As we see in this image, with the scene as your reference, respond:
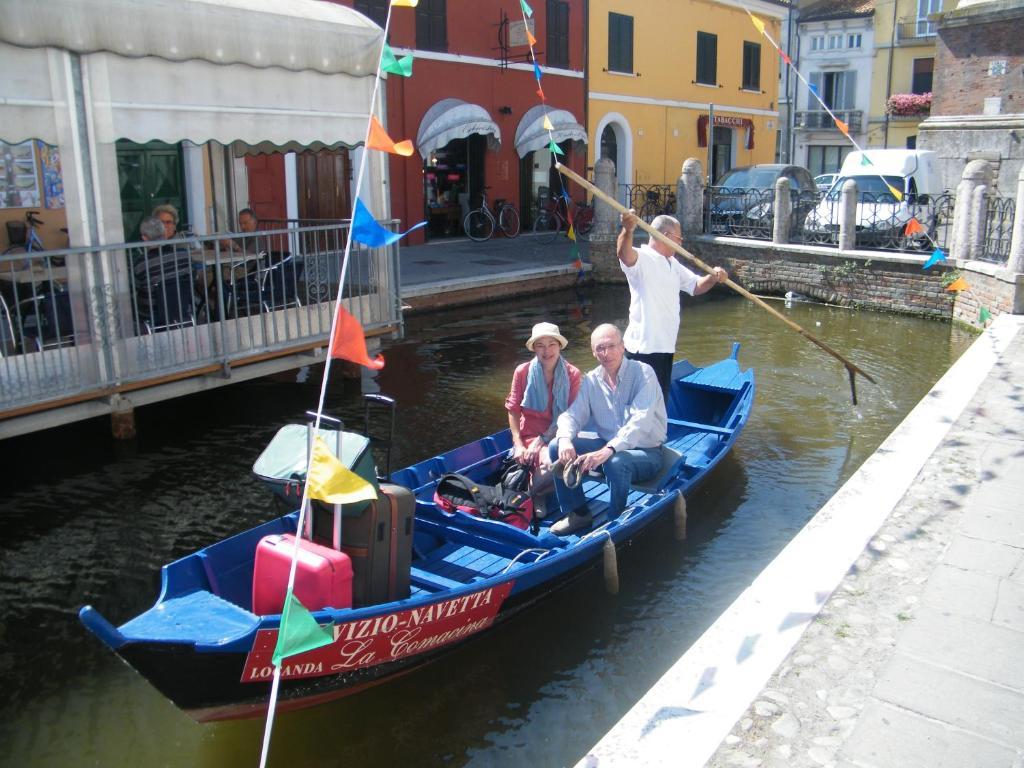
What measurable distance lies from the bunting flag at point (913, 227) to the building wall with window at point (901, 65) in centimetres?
2809

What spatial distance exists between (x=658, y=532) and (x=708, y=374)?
2.60 metres

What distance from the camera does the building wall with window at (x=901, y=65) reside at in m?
40.2

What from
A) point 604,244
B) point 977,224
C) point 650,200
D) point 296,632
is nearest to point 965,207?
point 977,224

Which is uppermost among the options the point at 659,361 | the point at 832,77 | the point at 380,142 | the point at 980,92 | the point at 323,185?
the point at 832,77

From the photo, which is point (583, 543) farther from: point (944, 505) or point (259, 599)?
point (944, 505)

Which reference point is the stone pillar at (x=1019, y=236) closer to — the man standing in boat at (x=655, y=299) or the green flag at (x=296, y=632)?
the man standing in boat at (x=655, y=299)

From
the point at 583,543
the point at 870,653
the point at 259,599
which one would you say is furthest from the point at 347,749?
the point at 870,653

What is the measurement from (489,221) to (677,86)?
9.03 metres

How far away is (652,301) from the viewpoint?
269 inches

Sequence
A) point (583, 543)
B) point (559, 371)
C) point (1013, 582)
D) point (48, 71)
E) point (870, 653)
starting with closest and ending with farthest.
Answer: point (870, 653) → point (1013, 582) → point (583, 543) → point (559, 371) → point (48, 71)

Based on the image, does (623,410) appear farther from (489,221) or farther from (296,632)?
(489,221)

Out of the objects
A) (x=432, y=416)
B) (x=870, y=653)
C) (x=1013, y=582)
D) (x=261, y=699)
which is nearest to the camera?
(x=870, y=653)

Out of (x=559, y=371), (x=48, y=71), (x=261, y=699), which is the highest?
(x=48, y=71)

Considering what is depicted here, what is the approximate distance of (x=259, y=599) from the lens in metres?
4.27
